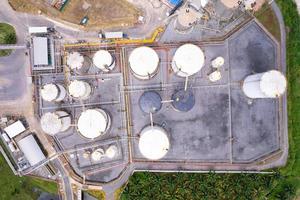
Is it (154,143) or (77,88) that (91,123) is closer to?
(77,88)

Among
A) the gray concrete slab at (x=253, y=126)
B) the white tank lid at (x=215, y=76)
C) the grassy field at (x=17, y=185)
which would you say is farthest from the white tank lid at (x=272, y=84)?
the grassy field at (x=17, y=185)

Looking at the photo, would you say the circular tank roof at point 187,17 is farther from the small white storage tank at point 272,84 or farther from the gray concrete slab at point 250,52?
the small white storage tank at point 272,84

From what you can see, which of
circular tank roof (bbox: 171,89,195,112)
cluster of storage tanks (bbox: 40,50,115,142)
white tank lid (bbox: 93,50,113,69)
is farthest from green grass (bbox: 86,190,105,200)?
white tank lid (bbox: 93,50,113,69)

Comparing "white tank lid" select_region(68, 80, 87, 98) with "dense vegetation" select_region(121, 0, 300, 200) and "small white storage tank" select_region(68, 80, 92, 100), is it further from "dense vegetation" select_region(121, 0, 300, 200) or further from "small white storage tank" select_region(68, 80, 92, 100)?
"dense vegetation" select_region(121, 0, 300, 200)

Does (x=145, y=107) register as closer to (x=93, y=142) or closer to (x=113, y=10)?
(x=93, y=142)

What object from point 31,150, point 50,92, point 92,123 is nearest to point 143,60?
point 92,123

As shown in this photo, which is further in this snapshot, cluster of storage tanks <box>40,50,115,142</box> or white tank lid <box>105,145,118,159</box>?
white tank lid <box>105,145,118,159</box>
